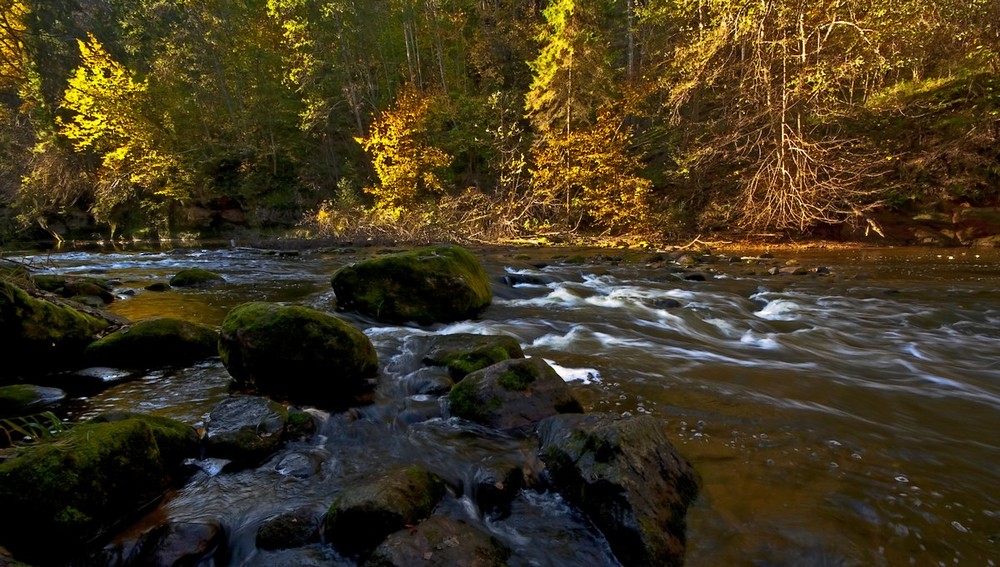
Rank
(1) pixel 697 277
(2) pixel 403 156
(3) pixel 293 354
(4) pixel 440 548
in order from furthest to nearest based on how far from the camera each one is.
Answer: (2) pixel 403 156 < (1) pixel 697 277 < (3) pixel 293 354 < (4) pixel 440 548

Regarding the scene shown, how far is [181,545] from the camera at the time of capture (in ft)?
8.29

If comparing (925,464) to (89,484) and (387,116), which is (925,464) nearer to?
(89,484)

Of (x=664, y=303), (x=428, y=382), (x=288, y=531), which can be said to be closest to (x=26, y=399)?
(x=288, y=531)

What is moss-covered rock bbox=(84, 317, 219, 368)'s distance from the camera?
16.8ft

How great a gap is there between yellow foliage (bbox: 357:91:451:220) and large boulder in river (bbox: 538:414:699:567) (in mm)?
17262

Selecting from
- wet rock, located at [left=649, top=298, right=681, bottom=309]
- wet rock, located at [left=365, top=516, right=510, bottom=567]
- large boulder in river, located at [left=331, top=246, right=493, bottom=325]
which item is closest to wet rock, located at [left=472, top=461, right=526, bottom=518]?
wet rock, located at [left=365, top=516, right=510, bottom=567]

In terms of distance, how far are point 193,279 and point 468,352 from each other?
821 centimetres

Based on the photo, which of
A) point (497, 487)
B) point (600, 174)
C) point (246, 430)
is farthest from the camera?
point (600, 174)

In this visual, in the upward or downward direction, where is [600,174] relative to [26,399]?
upward

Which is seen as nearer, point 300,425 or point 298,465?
point 298,465

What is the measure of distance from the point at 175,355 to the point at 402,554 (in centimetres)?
435

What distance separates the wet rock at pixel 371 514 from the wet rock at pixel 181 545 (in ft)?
1.90

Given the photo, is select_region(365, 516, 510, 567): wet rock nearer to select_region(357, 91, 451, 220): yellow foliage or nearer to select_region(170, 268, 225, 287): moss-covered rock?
select_region(170, 268, 225, 287): moss-covered rock

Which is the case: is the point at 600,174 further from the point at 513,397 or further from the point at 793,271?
the point at 513,397
